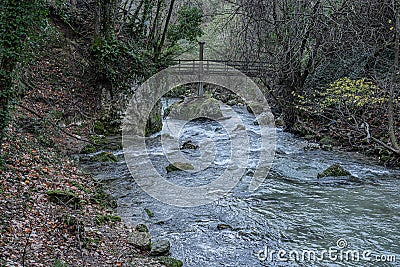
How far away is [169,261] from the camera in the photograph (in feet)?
17.7

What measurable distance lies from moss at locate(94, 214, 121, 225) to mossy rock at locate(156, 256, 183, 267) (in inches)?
53.0

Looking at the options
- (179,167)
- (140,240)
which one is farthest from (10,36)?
(179,167)

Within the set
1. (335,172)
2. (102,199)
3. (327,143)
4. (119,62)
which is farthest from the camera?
(119,62)

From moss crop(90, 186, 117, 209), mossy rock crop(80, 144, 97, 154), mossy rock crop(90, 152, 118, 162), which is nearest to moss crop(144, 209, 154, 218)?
moss crop(90, 186, 117, 209)

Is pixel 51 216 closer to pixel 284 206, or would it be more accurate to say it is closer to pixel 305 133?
pixel 284 206

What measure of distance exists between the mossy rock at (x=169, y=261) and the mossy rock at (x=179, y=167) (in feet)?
15.6

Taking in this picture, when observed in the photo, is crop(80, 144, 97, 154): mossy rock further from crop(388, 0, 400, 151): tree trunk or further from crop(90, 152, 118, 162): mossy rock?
crop(388, 0, 400, 151): tree trunk

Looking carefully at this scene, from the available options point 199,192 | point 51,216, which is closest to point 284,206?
point 199,192

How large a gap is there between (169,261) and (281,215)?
111 inches

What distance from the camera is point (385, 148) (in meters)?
10.8

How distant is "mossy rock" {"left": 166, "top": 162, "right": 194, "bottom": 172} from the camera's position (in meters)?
10.2

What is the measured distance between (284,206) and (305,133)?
24.9 feet

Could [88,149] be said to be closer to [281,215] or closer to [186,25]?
[281,215]

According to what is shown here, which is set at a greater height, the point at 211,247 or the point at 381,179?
the point at 381,179
